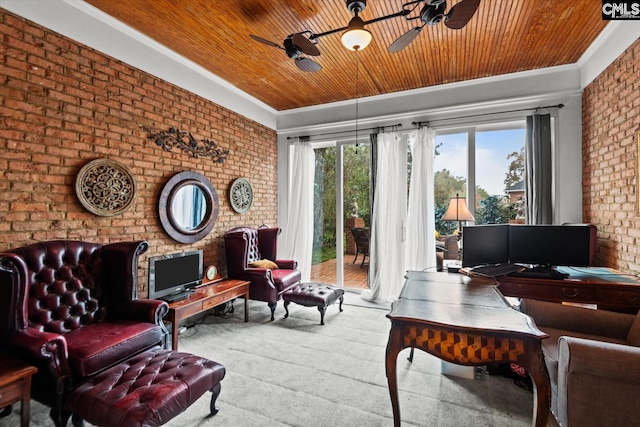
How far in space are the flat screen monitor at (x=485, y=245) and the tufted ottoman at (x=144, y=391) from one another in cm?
251

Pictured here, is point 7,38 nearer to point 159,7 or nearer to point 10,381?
point 159,7

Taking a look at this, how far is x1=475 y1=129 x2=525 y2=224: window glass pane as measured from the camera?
394 centimetres

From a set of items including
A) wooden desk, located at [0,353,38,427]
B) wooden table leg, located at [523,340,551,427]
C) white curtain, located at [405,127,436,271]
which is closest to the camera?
wooden table leg, located at [523,340,551,427]

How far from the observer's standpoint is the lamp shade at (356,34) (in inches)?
84.7

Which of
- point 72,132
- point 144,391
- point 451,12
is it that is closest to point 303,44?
point 451,12

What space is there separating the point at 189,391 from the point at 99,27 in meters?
3.24

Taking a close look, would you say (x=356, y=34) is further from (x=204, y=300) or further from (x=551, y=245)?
(x=204, y=300)

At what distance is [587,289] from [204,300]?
11.7 ft

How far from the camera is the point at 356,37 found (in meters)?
2.19

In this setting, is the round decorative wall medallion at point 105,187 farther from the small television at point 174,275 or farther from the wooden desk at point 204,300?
the wooden desk at point 204,300

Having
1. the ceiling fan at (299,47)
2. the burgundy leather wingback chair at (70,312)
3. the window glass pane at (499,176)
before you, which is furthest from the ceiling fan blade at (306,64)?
the window glass pane at (499,176)

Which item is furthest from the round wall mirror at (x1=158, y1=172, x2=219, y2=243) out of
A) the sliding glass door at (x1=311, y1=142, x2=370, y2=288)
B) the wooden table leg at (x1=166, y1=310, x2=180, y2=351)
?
the sliding glass door at (x1=311, y1=142, x2=370, y2=288)

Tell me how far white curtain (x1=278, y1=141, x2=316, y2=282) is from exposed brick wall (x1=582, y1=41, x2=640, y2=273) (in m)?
3.77

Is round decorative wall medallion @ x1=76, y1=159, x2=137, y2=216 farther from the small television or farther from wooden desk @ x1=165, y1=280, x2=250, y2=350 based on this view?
wooden desk @ x1=165, y1=280, x2=250, y2=350
